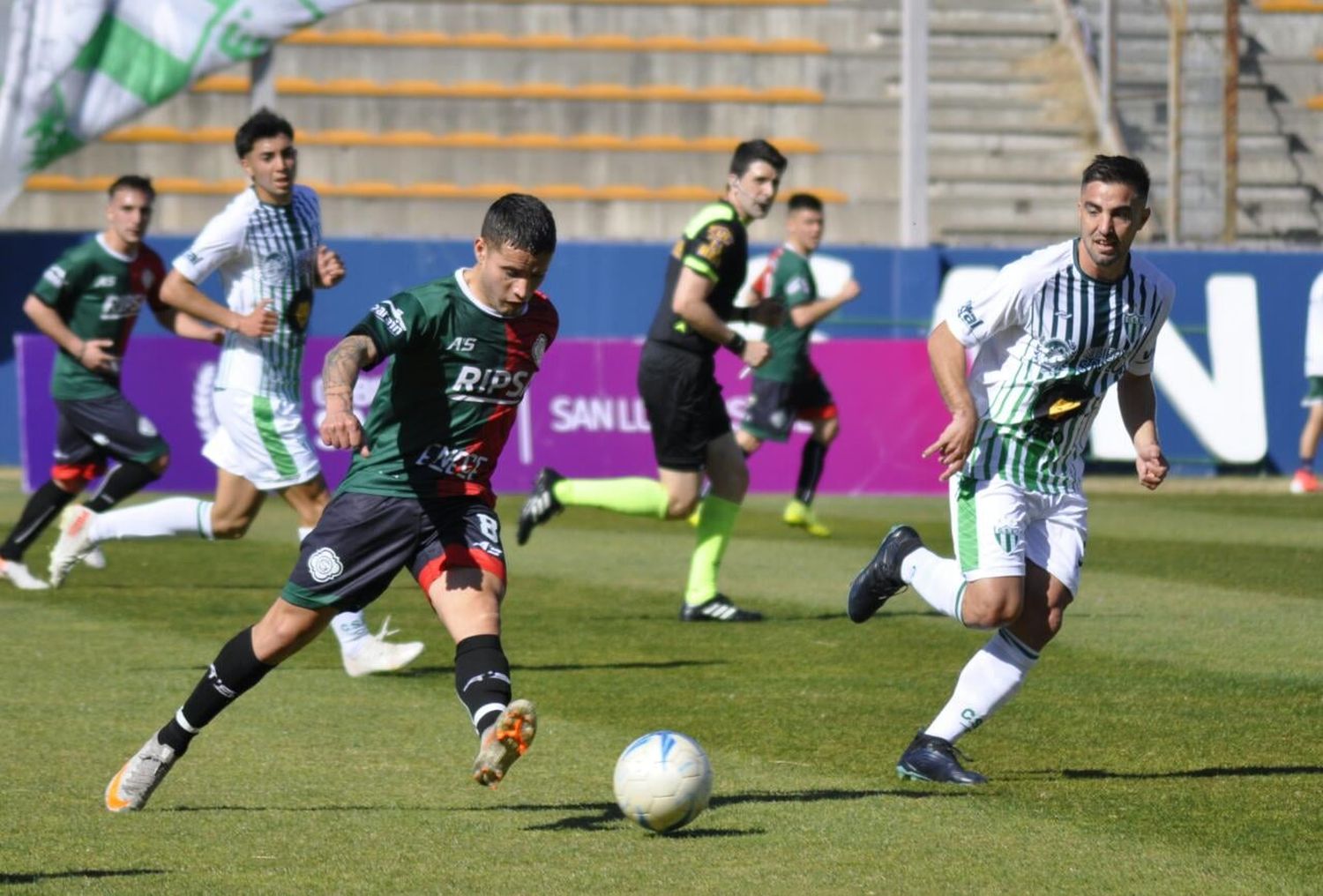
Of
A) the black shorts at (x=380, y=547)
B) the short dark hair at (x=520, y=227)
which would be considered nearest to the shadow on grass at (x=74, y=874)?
the black shorts at (x=380, y=547)

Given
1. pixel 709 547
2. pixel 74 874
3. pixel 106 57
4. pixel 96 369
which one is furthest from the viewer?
pixel 106 57

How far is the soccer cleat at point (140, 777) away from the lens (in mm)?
5844

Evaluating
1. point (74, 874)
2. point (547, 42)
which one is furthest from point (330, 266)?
point (547, 42)

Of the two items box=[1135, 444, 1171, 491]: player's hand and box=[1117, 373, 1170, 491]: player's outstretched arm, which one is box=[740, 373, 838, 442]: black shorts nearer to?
box=[1117, 373, 1170, 491]: player's outstretched arm

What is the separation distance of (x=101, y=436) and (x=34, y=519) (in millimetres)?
580

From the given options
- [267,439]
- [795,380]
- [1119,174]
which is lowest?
[795,380]

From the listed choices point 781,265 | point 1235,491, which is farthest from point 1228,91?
point 781,265

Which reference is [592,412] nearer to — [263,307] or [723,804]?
[263,307]

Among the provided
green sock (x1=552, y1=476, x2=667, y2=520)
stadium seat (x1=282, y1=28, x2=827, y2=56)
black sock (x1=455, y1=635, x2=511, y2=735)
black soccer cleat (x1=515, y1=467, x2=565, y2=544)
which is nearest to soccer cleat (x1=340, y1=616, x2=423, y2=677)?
black soccer cleat (x1=515, y1=467, x2=565, y2=544)

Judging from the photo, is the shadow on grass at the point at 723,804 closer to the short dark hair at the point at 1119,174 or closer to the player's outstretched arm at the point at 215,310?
the short dark hair at the point at 1119,174

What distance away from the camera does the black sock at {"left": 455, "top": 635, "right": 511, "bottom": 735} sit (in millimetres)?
5566

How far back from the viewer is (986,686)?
6395mm

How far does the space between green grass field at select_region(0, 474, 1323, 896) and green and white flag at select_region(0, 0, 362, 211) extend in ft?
20.1

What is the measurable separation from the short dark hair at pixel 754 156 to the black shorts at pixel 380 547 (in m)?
4.23
